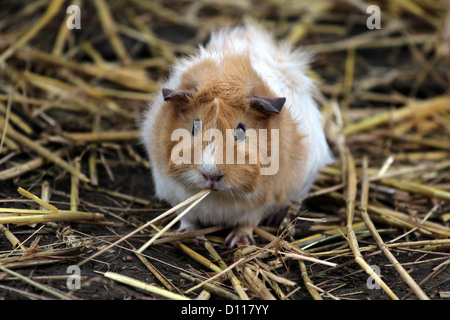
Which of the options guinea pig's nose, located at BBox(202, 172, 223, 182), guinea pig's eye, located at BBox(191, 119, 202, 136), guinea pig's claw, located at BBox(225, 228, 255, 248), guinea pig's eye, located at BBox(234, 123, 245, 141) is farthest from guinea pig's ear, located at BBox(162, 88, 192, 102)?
guinea pig's claw, located at BBox(225, 228, 255, 248)

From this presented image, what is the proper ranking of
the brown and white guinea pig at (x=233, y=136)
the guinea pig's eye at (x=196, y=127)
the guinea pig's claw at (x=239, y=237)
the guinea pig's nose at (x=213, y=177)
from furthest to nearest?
the guinea pig's claw at (x=239, y=237) < the guinea pig's eye at (x=196, y=127) < the brown and white guinea pig at (x=233, y=136) < the guinea pig's nose at (x=213, y=177)

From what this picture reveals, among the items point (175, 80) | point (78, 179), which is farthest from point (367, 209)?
point (78, 179)

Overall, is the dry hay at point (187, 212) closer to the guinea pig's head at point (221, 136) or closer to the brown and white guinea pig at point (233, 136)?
the brown and white guinea pig at point (233, 136)

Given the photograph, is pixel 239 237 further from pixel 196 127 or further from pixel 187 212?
pixel 196 127

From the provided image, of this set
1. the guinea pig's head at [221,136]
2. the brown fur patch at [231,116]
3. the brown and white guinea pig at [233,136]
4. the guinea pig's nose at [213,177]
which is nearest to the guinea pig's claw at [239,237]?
the brown and white guinea pig at [233,136]

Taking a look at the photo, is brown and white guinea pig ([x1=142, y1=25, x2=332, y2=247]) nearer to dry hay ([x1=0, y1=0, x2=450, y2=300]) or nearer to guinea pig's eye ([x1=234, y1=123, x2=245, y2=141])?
guinea pig's eye ([x1=234, y1=123, x2=245, y2=141])

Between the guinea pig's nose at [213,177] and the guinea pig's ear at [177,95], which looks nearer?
the guinea pig's nose at [213,177]

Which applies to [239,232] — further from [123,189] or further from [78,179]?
[78,179]
